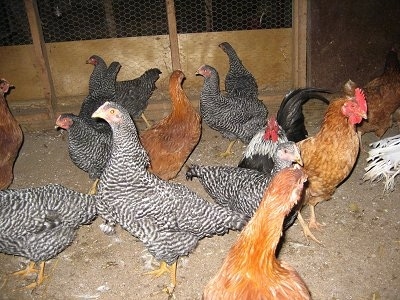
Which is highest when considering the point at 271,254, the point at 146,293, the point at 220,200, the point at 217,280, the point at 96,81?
the point at 96,81

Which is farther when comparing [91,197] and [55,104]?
[55,104]

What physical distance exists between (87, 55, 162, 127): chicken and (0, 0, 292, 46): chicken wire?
100 cm

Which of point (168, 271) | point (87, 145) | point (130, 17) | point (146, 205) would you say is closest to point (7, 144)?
point (87, 145)

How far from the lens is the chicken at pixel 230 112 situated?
527cm

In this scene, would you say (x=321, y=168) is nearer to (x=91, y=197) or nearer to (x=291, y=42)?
(x=91, y=197)

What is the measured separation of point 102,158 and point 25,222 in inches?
53.6

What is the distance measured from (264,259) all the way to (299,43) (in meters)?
4.92

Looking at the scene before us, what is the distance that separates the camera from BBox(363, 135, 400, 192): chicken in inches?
Result: 172

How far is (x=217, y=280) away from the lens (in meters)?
2.35

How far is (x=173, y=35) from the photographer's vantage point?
6031 mm

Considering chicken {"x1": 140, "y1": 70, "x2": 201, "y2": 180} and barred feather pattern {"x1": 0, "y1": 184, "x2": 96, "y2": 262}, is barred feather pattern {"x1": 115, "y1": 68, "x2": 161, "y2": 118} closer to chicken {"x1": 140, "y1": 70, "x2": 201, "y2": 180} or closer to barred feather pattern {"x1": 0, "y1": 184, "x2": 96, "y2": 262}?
chicken {"x1": 140, "y1": 70, "x2": 201, "y2": 180}

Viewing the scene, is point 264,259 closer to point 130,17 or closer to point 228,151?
point 228,151

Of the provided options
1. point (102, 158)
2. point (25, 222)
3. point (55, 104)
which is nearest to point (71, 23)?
point (55, 104)

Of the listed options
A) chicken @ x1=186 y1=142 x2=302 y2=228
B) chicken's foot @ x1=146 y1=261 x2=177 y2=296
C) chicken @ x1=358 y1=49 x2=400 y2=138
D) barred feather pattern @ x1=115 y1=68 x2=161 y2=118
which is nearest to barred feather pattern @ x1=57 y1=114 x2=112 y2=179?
chicken @ x1=186 y1=142 x2=302 y2=228
